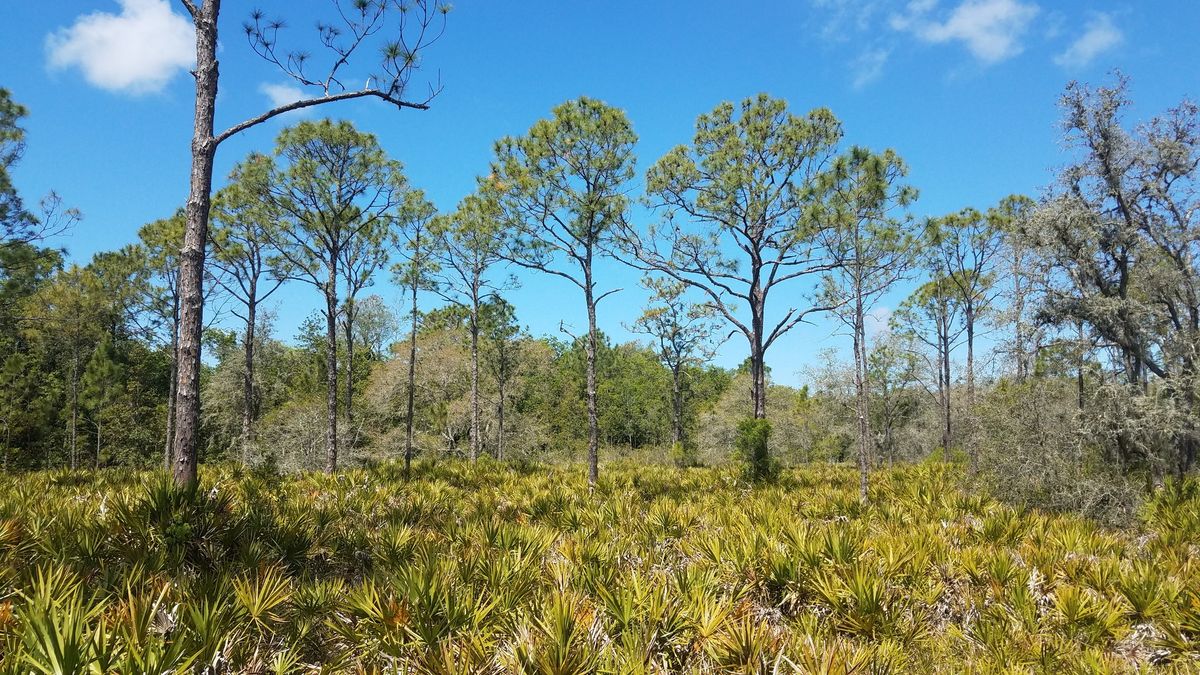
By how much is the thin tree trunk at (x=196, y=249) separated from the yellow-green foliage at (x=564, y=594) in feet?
2.25

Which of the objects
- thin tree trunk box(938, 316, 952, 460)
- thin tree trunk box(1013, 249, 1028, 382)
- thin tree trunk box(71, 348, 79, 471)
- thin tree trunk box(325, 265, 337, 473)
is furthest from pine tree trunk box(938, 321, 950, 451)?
thin tree trunk box(71, 348, 79, 471)

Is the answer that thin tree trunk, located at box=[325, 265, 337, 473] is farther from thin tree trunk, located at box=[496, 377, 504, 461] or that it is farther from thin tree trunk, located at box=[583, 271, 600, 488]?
thin tree trunk, located at box=[496, 377, 504, 461]

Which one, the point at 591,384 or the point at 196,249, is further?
the point at 591,384

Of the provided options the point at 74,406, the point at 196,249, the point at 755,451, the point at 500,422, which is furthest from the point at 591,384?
the point at 74,406

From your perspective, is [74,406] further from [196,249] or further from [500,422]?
[196,249]

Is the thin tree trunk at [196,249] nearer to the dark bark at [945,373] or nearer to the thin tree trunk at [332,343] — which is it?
the thin tree trunk at [332,343]

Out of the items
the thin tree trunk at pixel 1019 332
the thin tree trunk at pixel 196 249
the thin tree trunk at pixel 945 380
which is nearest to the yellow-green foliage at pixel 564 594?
the thin tree trunk at pixel 196 249

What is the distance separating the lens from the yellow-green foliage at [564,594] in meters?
3.79

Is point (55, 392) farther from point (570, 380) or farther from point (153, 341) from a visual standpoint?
point (570, 380)

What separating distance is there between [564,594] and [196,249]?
5995 millimetres

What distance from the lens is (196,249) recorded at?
6598 millimetres

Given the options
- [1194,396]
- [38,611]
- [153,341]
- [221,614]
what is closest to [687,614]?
[221,614]

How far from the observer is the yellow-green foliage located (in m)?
3.79

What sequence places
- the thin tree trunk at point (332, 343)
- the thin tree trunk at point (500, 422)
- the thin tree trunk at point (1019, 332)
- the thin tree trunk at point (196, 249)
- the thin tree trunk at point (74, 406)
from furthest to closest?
the thin tree trunk at point (500, 422)
the thin tree trunk at point (74, 406)
the thin tree trunk at point (332, 343)
the thin tree trunk at point (1019, 332)
the thin tree trunk at point (196, 249)
